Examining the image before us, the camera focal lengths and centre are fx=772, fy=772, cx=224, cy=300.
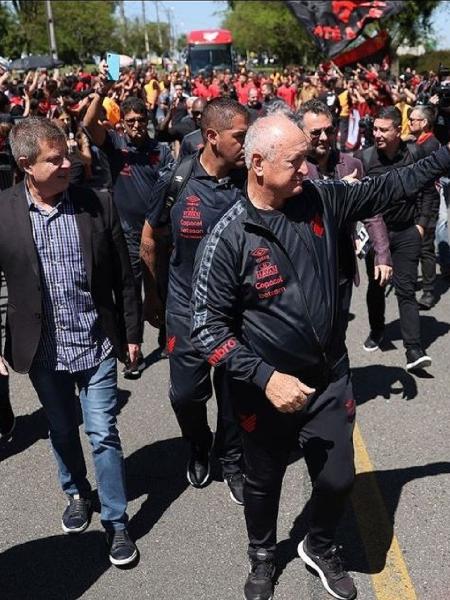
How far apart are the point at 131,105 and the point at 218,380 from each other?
Result: 9.09ft

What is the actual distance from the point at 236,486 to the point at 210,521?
28 cm

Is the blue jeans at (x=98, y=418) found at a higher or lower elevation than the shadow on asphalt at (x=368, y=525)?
higher

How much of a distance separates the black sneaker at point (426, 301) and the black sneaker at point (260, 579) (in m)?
4.55

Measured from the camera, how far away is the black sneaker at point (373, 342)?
21.0ft

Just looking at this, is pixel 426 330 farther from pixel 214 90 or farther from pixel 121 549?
pixel 214 90

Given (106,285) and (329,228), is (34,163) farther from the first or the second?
(329,228)

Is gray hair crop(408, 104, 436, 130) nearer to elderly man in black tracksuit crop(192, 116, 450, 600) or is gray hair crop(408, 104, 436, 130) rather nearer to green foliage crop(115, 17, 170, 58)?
elderly man in black tracksuit crop(192, 116, 450, 600)

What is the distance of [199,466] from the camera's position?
4289mm

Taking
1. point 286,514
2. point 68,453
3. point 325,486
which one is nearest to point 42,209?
point 68,453

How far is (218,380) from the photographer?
161 inches

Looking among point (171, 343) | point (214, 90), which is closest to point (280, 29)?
point (214, 90)

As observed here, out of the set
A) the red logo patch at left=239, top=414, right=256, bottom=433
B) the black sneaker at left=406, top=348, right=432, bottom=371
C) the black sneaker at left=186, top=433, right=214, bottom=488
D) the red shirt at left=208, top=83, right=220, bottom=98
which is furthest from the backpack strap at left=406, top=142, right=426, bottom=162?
the red shirt at left=208, top=83, right=220, bottom=98

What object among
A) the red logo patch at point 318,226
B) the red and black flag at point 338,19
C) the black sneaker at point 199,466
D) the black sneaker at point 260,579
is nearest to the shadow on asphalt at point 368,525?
the black sneaker at point 260,579

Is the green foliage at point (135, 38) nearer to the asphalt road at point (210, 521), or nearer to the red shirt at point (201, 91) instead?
the red shirt at point (201, 91)
